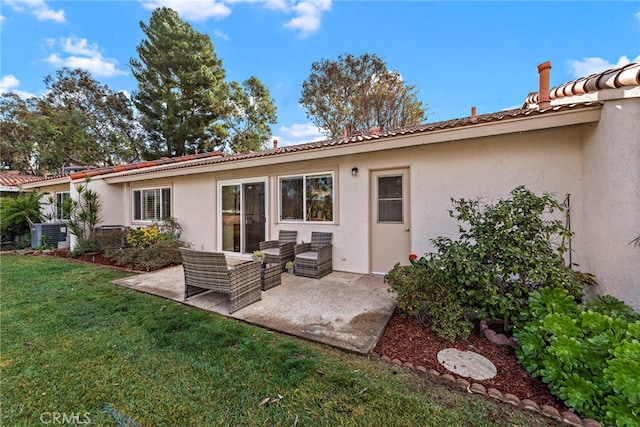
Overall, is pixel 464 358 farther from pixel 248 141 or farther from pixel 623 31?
pixel 248 141

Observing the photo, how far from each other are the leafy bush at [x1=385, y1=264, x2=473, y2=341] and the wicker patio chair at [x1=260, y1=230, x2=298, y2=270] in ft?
10.4

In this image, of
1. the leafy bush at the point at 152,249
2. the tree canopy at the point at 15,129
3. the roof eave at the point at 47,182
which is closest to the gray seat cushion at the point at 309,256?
the leafy bush at the point at 152,249

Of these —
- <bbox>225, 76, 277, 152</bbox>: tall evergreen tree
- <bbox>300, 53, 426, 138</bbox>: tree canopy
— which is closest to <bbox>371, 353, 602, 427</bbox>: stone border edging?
<bbox>300, 53, 426, 138</bbox>: tree canopy

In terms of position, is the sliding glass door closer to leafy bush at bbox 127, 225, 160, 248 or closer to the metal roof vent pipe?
leafy bush at bbox 127, 225, 160, 248

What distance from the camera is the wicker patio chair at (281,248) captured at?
6457mm

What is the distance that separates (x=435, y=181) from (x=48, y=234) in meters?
14.9

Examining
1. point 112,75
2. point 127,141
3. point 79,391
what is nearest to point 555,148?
point 79,391

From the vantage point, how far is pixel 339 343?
323 centimetres

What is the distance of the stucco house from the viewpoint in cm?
333

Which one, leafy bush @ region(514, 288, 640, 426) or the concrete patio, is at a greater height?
leafy bush @ region(514, 288, 640, 426)

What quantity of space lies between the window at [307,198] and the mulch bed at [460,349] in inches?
140

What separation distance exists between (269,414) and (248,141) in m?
24.4

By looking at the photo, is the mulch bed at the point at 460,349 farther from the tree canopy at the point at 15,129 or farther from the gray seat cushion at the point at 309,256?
the tree canopy at the point at 15,129

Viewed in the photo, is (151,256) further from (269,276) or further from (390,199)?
(390,199)
